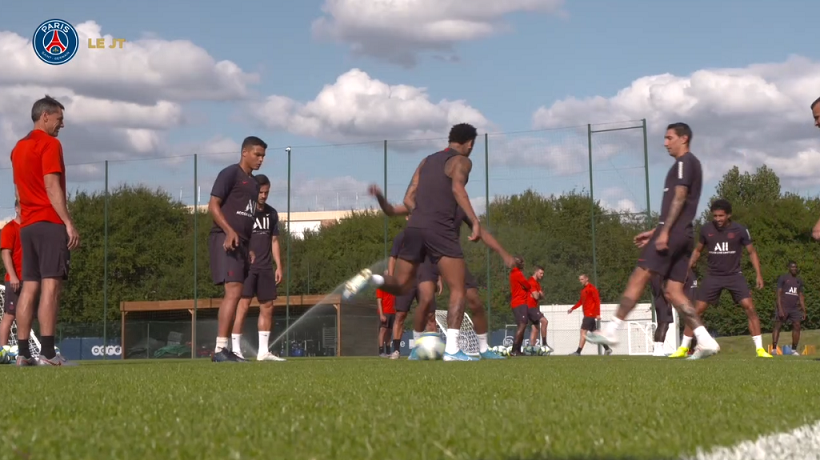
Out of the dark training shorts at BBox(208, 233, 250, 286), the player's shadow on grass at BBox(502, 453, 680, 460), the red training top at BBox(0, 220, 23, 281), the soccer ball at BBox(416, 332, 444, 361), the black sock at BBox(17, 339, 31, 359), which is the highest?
the red training top at BBox(0, 220, 23, 281)

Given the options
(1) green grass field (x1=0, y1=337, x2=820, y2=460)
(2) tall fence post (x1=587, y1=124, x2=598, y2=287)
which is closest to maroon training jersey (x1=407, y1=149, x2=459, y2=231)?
(1) green grass field (x1=0, y1=337, x2=820, y2=460)

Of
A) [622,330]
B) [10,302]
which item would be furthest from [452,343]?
[622,330]

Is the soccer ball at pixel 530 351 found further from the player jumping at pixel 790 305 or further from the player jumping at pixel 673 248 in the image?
the player jumping at pixel 673 248

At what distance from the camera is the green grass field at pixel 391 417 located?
2.30 metres

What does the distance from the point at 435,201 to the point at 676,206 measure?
224 cm

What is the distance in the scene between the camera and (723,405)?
354 cm

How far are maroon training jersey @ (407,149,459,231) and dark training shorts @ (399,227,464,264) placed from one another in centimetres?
7

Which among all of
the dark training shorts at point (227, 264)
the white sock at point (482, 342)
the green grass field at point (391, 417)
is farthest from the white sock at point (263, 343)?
the green grass field at point (391, 417)

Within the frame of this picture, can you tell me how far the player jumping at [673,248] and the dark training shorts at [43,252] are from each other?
464cm

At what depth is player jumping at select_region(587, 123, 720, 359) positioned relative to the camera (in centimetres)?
851

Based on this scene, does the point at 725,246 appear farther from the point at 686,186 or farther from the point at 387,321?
the point at 387,321

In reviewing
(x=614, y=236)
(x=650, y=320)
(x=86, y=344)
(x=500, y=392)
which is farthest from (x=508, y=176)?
(x=500, y=392)

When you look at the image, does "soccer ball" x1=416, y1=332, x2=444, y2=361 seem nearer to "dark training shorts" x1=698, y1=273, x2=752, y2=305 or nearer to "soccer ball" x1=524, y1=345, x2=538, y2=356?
"dark training shorts" x1=698, y1=273, x2=752, y2=305

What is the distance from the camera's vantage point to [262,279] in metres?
11.1
